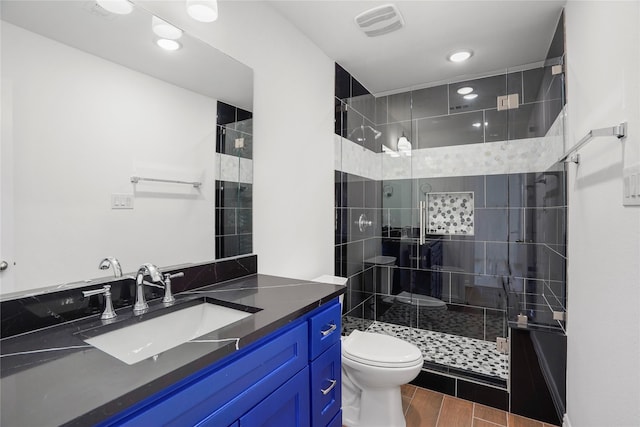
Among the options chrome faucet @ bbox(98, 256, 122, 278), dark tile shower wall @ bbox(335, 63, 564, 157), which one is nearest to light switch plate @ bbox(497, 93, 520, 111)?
dark tile shower wall @ bbox(335, 63, 564, 157)

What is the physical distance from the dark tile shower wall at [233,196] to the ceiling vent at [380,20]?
98 centimetres

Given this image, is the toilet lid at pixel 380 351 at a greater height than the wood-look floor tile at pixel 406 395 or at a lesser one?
greater

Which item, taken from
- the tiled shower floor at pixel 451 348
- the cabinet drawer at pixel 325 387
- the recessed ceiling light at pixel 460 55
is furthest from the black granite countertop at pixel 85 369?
the recessed ceiling light at pixel 460 55

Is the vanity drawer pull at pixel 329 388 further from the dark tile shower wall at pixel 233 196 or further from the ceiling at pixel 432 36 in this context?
the ceiling at pixel 432 36

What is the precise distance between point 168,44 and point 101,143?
20.8 inches

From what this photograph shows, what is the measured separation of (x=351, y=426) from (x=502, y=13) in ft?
8.86

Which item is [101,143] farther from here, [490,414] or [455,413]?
[490,414]

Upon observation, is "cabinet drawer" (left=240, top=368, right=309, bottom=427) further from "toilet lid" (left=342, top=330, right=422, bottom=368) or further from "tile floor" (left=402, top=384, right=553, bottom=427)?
"tile floor" (left=402, top=384, right=553, bottom=427)

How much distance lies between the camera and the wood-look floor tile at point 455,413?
188 centimetres

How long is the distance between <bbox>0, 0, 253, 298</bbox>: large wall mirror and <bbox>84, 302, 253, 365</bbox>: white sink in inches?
9.6

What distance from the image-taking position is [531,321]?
83.5 inches

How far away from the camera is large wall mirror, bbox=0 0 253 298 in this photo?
0.89 m

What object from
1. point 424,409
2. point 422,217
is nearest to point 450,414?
point 424,409

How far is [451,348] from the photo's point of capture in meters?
2.66
